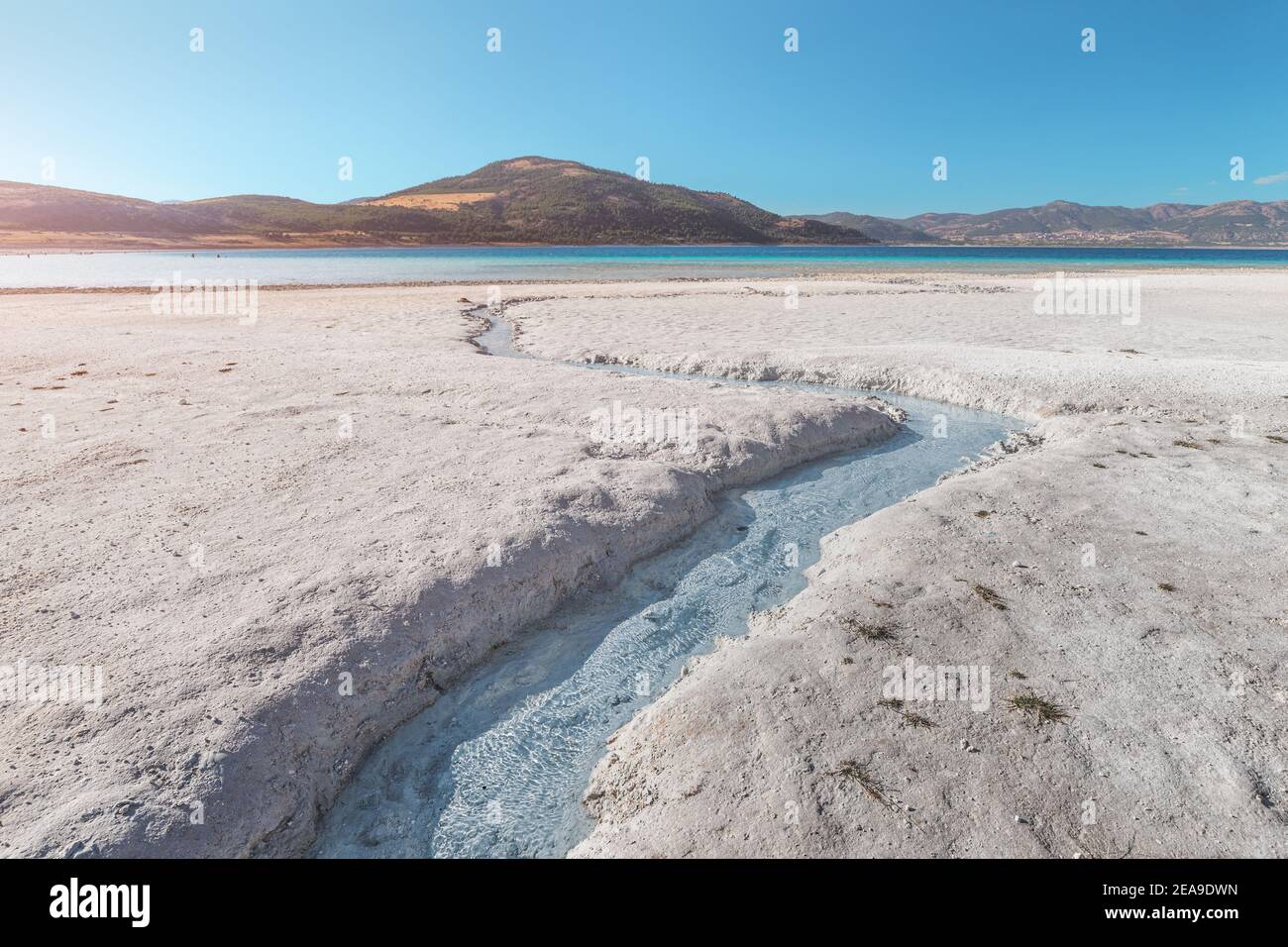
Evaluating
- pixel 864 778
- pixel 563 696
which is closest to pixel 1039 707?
pixel 864 778

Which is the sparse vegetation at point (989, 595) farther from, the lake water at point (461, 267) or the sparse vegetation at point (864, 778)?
the lake water at point (461, 267)

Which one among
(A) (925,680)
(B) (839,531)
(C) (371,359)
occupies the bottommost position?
(A) (925,680)

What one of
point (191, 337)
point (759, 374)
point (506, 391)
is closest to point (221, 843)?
point (506, 391)

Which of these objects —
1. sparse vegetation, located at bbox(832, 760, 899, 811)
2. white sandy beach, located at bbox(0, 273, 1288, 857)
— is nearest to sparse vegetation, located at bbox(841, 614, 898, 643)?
white sandy beach, located at bbox(0, 273, 1288, 857)

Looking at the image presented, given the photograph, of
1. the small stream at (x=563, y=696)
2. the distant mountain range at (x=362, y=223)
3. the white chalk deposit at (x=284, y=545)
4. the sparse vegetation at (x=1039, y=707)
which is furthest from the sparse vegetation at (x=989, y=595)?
the distant mountain range at (x=362, y=223)

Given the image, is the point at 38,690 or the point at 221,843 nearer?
the point at 221,843

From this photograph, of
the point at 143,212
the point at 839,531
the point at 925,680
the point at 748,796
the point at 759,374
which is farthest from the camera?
the point at 143,212
